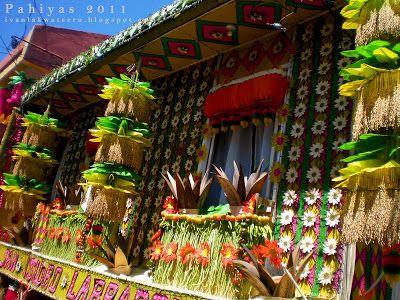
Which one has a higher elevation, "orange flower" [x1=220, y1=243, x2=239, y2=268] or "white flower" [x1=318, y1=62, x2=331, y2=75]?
"white flower" [x1=318, y1=62, x2=331, y2=75]

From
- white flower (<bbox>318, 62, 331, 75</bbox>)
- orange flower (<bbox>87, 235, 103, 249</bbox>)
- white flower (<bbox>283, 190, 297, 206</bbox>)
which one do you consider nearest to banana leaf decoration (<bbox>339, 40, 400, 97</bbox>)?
white flower (<bbox>318, 62, 331, 75</bbox>)

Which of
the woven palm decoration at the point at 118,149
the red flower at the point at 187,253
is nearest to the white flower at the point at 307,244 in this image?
the red flower at the point at 187,253

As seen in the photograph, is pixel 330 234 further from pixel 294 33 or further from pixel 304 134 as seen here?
pixel 294 33

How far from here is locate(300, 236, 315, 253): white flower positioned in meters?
3.63

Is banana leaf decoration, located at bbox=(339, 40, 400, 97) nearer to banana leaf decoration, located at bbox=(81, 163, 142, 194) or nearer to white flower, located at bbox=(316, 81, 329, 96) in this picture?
white flower, located at bbox=(316, 81, 329, 96)

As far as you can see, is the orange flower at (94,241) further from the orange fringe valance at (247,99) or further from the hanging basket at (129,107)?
the orange fringe valance at (247,99)

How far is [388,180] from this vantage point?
2.35 meters

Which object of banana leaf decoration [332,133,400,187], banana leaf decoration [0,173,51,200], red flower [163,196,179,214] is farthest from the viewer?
banana leaf decoration [0,173,51,200]

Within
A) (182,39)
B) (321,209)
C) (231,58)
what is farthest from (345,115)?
(182,39)

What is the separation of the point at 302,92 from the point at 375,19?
1.57 m

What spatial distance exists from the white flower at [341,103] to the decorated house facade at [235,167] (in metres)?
0.01

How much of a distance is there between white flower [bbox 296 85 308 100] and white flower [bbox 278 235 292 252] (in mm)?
1403

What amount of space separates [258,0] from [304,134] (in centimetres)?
141

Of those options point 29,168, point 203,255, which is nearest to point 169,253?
point 203,255
